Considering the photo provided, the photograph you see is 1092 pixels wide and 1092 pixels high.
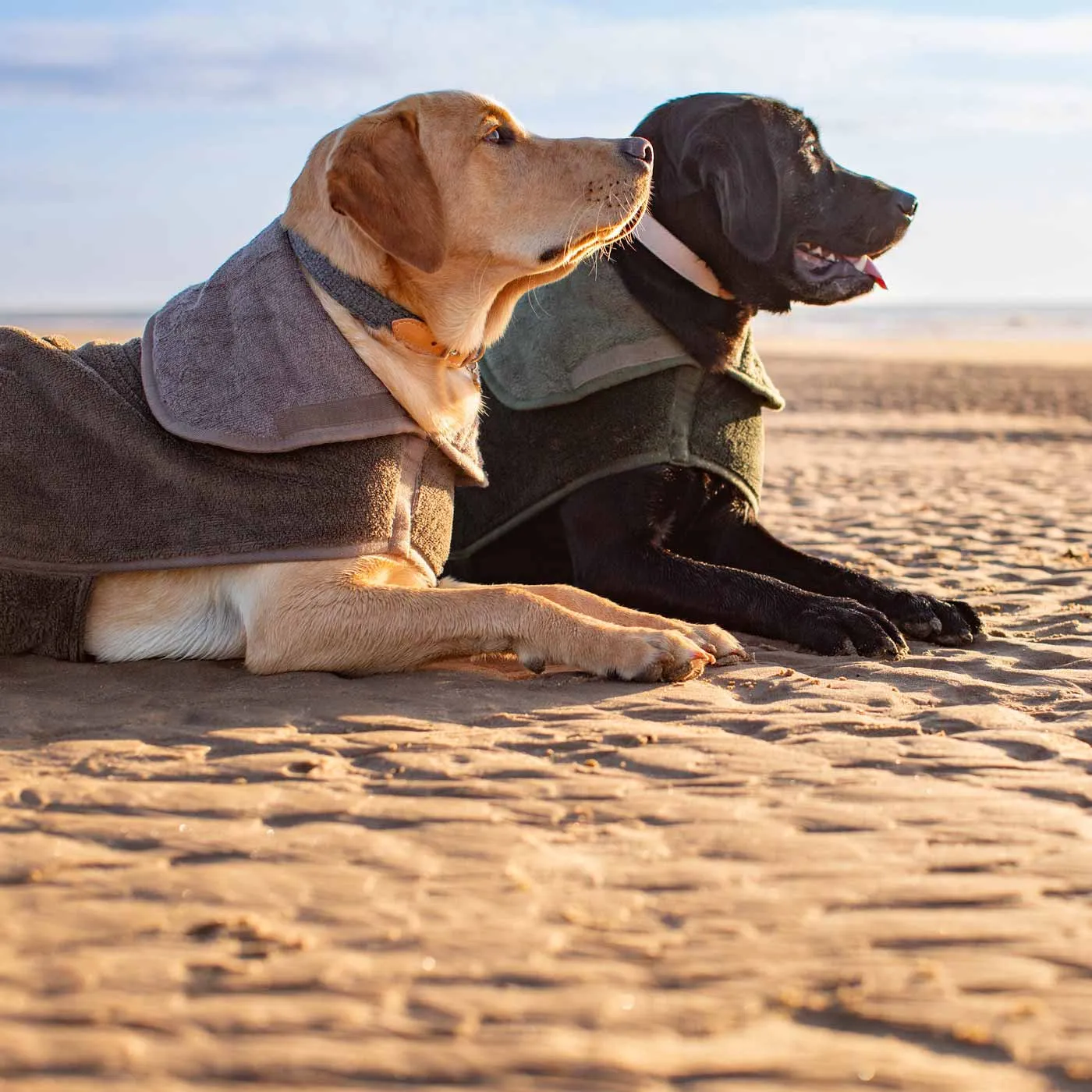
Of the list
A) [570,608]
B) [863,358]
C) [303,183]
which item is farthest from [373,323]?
[863,358]

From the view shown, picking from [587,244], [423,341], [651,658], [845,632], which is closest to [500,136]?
[587,244]

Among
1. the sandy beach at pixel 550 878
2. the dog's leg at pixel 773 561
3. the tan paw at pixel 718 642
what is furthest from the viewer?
the dog's leg at pixel 773 561

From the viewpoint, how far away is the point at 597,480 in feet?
15.2

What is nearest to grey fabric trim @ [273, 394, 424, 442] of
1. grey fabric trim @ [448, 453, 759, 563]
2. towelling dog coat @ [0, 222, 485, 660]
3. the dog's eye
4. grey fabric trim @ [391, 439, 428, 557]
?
towelling dog coat @ [0, 222, 485, 660]

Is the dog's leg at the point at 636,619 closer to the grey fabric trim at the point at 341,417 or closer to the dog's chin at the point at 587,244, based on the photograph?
the grey fabric trim at the point at 341,417

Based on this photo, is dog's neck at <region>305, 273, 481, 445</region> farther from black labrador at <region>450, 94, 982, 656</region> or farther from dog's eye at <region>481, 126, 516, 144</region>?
black labrador at <region>450, 94, 982, 656</region>

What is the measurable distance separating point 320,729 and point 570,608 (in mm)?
1040

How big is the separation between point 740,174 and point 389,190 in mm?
1431

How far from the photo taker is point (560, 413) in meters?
4.70

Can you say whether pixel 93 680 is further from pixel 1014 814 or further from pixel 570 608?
pixel 1014 814

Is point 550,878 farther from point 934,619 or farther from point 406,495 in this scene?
point 934,619

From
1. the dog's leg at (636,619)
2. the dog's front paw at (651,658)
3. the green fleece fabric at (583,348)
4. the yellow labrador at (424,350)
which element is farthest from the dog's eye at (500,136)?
the dog's front paw at (651,658)

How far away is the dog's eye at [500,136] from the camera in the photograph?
156 inches

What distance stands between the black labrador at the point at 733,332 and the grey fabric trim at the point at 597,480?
0.03 m
